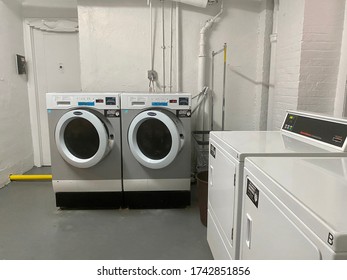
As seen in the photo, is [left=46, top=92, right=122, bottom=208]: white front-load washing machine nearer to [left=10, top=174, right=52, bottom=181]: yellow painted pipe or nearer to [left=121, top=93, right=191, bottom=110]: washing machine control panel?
[left=121, top=93, right=191, bottom=110]: washing machine control panel

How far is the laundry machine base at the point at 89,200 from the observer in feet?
9.09

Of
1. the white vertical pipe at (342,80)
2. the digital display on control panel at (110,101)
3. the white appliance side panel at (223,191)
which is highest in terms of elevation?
the white vertical pipe at (342,80)

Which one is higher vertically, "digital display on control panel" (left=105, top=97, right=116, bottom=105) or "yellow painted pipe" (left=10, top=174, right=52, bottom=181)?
"digital display on control panel" (left=105, top=97, right=116, bottom=105)

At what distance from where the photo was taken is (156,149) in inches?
107

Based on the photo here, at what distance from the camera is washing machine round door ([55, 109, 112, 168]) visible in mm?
2549

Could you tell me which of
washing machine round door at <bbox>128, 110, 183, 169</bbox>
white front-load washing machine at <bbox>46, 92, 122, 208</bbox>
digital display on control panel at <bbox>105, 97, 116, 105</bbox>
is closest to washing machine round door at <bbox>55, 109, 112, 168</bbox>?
white front-load washing machine at <bbox>46, 92, 122, 208</bbox>

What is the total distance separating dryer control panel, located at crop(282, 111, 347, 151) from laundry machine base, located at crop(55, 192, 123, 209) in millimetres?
1743

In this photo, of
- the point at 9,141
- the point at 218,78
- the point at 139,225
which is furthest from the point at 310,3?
the point at 9,141

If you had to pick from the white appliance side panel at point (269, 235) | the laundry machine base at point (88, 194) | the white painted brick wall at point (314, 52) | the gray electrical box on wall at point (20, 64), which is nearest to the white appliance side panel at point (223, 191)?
the white appliance side panel at point (269, 235)

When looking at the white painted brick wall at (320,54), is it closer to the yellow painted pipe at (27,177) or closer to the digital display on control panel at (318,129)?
the digital display on control panel at (318,129)

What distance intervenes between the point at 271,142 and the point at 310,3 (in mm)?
1383

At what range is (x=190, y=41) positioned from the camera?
133 inches

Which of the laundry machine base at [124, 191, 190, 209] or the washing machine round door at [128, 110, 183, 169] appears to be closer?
the washing machine round door at [128, 110, 183, 169]
